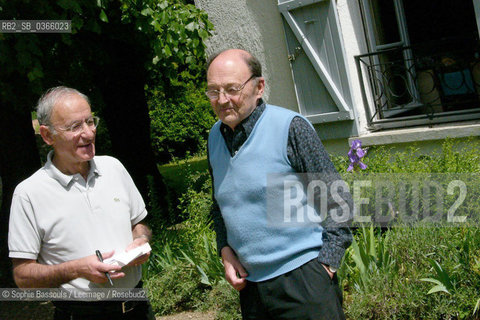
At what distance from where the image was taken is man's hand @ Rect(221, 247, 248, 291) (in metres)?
2.09

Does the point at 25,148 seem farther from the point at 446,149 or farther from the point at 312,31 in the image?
the point at 446,149

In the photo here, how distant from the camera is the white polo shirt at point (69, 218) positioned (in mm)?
2123

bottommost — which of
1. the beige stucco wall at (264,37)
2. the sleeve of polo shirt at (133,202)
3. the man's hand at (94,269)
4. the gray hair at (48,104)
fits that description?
the man's hand at (94,269)

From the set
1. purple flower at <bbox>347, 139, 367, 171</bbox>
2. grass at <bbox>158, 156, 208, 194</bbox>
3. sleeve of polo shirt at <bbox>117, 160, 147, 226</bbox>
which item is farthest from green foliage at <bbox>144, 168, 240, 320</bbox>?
sleeve of polo shirt at <bbox>117, 160, 147, 226</bbox>

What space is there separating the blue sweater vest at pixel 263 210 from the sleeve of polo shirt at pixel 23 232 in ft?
2.58

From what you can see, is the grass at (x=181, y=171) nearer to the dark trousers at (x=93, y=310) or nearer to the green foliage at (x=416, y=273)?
the green foliage at (x=416, y=273)

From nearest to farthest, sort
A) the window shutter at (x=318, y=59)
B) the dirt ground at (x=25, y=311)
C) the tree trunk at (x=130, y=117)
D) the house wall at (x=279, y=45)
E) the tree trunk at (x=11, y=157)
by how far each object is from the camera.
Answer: the house wall at (x=279, y=45), the window shutter at (x=318, y=59), the dirt ground at (x=25, y=311), the tree trunk at (x=11, y=157), the tree trunk at (x=130, y=117)

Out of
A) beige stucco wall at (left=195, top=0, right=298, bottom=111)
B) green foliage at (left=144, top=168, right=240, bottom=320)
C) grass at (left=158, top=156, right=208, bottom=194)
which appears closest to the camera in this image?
green foliage at (left=144, top=168, right=240, bottom=320)

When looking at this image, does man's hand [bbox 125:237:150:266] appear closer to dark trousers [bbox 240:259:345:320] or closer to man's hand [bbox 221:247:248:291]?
man's hand [bbox 221:247:248:291]

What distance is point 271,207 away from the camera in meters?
2.00

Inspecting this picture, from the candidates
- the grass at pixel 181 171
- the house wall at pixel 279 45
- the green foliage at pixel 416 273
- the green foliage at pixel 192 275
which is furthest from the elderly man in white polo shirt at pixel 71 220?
the house wall at pixel 279 45

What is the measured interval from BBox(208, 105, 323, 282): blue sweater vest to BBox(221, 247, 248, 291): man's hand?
43 millimetres

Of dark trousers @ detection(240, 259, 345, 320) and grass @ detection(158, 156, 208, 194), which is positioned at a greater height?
dark trousers @ detection(240, 259, 345, 320)

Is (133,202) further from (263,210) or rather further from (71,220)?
(263,210)
